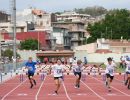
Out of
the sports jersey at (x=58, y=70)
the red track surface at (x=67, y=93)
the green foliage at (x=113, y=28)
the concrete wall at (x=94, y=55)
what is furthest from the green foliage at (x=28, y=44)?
the sports jersey at (x=58, y=70)

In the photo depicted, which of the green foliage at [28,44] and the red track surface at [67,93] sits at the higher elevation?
the green foliage at [28,44]

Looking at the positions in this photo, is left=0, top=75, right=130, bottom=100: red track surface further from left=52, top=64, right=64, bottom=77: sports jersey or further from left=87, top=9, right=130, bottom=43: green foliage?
left=87, top=9, right=130, bottom=43: green foliage

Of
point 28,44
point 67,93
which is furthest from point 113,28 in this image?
point 67,93

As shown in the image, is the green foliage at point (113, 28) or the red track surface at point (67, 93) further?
the green foliage at point (113, 28)

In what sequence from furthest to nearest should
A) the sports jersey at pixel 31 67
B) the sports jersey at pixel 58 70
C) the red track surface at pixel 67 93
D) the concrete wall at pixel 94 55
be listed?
the concrete wall at pixel 94 55
the sports jersey at pixel 31 67
the sports jersey at pixel 58 70
the red track surface at pixel 67 93

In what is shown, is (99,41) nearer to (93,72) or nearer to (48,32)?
(48,32)

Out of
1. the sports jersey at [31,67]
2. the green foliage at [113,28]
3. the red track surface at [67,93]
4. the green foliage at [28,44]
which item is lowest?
the red track surface at [67,93]

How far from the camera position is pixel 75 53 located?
99188 mm

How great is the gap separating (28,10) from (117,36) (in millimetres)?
24342

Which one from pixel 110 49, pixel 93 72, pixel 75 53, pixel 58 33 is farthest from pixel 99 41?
pixel 93 72

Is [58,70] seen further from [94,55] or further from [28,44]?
[28,44]

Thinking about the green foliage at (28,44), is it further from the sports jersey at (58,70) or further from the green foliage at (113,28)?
the sports jersey at (58,70)

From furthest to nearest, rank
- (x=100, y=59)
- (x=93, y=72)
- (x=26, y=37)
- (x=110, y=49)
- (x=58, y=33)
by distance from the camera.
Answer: (x=58, y=33)
(x=26, y=37)
(x=110, y=49)
(x=100, y=59)
(x=93, y=72)

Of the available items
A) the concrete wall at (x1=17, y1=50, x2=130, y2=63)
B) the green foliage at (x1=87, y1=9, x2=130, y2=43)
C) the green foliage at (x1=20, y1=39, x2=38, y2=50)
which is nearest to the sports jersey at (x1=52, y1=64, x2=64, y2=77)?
the concrete wall at (x1=17, y1=50, x2=130, y2=63)
